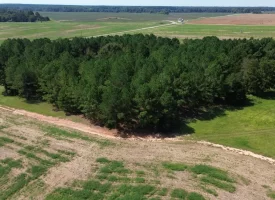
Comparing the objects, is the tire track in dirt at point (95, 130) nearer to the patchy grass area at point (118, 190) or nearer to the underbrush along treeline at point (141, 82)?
the underbrush along treeline at point (141, 82)

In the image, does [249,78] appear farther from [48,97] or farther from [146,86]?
[48,97]

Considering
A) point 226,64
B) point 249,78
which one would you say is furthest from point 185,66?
point 249,78

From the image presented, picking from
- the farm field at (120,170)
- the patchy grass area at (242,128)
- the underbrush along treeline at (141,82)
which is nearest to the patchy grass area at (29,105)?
the underbrush along treeline at (141,82)

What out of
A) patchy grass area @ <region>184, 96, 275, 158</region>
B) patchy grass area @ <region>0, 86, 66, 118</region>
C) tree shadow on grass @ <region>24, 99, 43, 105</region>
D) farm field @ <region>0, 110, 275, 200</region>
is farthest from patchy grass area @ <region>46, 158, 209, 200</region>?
tree shadow on grass @ <region>24, 99, 43, 105</region>

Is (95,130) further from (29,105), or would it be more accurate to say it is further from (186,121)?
(29,105)

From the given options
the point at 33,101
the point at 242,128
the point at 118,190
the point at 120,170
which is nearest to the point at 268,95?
the point at 242,128
